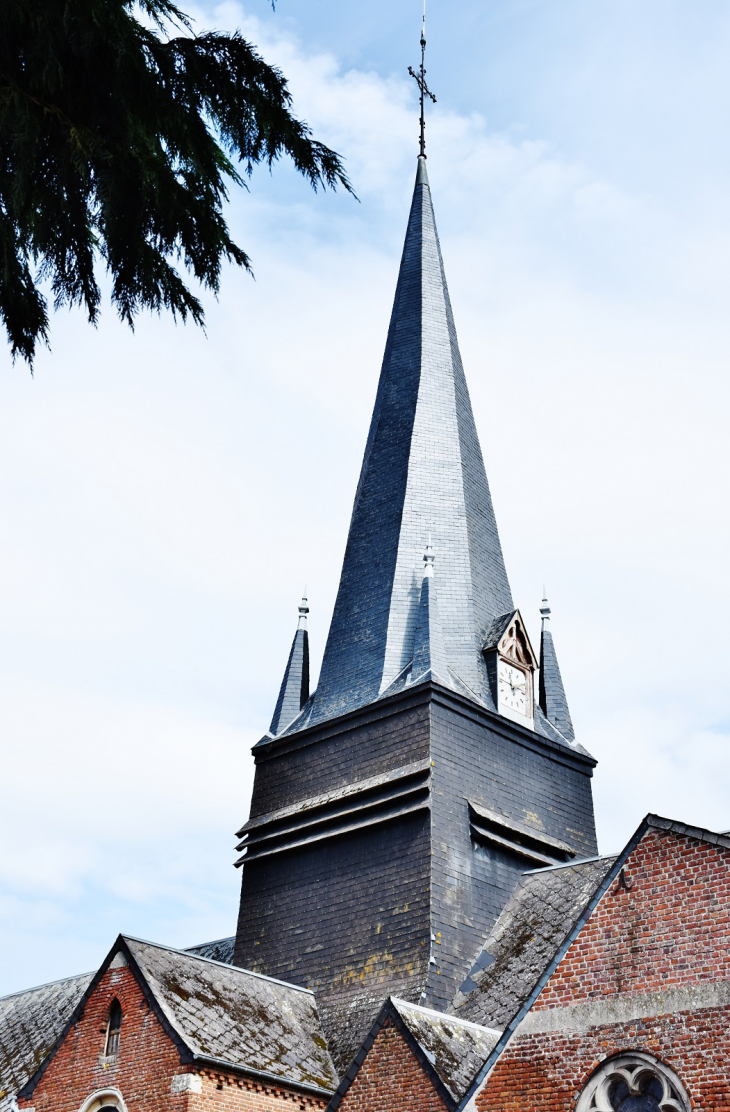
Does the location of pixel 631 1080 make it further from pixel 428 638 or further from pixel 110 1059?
pixel 428 638

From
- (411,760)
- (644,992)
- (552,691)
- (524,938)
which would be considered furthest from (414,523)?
(644,992)

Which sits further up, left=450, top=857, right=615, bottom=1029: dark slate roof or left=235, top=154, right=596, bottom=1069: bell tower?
left=235, top=154, right=596, bottom=1069: bell tower

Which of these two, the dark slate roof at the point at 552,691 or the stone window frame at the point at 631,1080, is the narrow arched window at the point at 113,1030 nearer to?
the stone window frame at the point at 631,1080

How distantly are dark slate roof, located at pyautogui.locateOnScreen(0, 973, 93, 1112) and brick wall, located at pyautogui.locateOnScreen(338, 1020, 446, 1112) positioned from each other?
9475 mm

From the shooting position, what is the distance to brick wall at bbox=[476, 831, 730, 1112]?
1211 centimetres

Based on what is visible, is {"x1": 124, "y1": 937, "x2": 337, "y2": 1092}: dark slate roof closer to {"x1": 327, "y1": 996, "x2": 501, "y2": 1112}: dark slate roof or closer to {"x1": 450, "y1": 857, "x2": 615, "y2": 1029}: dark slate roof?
{"x1": 450, "y1": 857, "x2": 615, "y2": 1029}: dark slate roof

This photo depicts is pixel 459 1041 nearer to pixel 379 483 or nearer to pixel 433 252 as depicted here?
pixel 379 483

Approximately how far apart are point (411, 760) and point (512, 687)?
12.3ft

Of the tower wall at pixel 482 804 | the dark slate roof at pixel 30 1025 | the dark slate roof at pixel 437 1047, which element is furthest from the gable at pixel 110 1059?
the tower wall at pixel 482 804

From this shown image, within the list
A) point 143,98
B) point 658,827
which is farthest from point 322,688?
point 143,98

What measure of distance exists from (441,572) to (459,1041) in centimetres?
1170

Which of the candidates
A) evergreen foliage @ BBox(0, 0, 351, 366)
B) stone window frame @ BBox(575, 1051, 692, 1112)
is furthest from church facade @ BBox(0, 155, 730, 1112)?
evergreen foliage @ BBox(0, 0, 351, 366)

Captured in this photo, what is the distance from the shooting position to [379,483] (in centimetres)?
2823

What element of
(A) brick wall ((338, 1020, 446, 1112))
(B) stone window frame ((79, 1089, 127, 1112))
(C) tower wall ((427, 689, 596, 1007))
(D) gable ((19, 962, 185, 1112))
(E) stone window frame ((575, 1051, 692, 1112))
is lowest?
(E) stone window frame ((575, 1051, 692, 1112))
